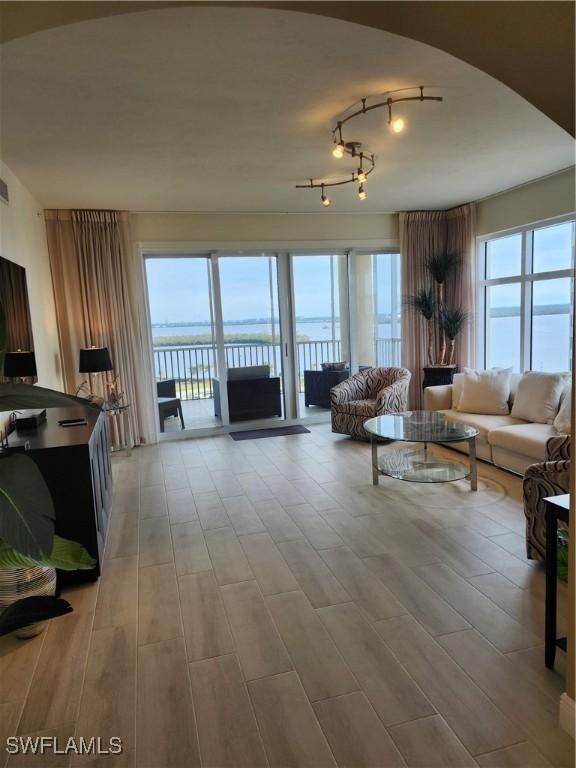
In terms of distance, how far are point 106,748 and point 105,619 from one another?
84 centimetres

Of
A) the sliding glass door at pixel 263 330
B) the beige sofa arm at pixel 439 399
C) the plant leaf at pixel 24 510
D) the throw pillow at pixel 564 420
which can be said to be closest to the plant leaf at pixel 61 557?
the plant leaf at pixel 24 510

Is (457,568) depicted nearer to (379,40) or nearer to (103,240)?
(379,40)

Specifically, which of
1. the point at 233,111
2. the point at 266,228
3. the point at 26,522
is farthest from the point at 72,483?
the point at 266,228

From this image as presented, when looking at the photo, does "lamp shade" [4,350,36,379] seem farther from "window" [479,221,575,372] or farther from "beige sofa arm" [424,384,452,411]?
"window" [479,221,575,372]

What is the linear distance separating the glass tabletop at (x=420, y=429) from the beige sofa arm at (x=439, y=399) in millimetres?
589

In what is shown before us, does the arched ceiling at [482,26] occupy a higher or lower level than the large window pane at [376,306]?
higher

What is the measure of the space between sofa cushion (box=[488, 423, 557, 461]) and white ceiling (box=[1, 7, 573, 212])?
89.5 inches

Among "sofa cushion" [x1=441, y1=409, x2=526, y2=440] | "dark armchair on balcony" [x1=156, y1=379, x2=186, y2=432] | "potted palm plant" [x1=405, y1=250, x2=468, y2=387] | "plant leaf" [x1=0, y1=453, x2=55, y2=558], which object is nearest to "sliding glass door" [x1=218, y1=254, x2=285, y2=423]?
"dark armchair on balcony" [x1=156, y1=379, x2=186, y2=432]

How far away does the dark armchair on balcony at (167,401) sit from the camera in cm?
624

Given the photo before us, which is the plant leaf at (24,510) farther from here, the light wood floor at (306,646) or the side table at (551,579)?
the side table at (551,579)

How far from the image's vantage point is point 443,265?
6.48 metres

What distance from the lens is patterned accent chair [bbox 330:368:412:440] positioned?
556cm

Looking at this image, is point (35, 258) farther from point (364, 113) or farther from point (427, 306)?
point (427, 306)

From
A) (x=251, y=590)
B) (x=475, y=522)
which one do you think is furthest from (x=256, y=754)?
(x=475, y=522)
